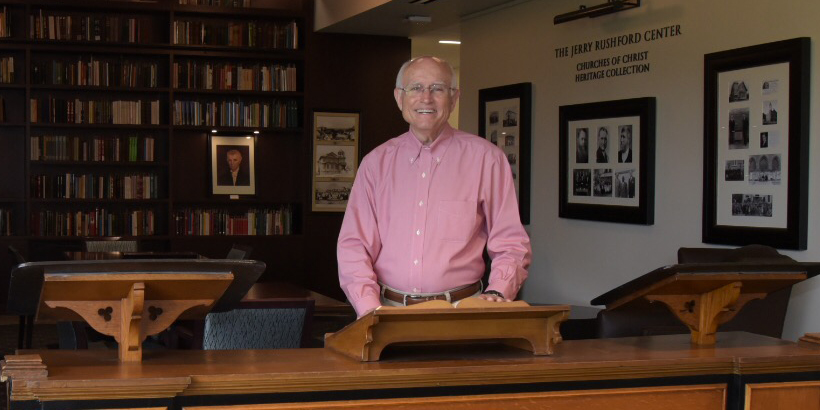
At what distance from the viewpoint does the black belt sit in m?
3.35

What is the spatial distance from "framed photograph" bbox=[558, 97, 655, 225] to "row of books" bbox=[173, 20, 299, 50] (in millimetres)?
3804

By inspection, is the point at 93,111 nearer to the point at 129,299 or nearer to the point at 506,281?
the point at 506,281

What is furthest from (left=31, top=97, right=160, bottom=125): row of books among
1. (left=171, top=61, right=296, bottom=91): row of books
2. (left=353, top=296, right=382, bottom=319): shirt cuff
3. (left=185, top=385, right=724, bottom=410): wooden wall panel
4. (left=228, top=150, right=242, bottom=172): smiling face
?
(left=185, top=385, right=724, bottom=410): wooden wall panel

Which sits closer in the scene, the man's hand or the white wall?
the man's hand

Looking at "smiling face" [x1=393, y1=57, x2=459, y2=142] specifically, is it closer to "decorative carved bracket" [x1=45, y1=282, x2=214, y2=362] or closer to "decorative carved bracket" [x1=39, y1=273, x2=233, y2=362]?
"decorative carved bracket" [x1=39, y1=273, x2=233, y2=362]

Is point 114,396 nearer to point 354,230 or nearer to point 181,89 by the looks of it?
point 354,230

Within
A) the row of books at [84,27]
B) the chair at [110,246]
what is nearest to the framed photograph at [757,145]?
the chair at [110,246]

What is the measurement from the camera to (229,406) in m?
2.51

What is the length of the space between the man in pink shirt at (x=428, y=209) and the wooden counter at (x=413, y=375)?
Result: 1.48 ft

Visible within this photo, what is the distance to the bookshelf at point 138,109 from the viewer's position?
10141 mm

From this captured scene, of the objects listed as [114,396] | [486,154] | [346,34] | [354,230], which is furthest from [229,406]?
[346,34]

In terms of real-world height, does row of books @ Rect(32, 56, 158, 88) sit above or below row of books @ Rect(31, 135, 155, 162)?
above

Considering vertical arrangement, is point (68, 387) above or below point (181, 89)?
below

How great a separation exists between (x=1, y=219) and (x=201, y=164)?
2.01m
